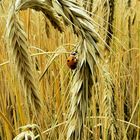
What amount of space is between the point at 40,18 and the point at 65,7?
91 centimetres

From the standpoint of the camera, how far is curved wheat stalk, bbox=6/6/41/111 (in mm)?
407

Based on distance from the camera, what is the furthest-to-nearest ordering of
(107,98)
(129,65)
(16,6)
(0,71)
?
(129,65) < (0,71) < (107,98) < (16,6)

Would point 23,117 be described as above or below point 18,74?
below

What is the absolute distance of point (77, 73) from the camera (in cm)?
43

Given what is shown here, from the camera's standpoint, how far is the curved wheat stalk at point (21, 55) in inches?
16.0

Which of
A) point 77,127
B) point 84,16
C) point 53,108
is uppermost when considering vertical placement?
point 84,16

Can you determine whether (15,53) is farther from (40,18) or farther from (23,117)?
(40,18)

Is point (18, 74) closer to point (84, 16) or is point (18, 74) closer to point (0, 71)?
point (84, 16)

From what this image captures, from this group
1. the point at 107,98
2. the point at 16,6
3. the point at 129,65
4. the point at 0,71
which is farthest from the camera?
the point at 129,65

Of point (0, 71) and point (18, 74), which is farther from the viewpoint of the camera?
point (0, 71)

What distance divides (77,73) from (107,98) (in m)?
0.31

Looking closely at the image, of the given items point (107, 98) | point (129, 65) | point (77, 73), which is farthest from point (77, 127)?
point (129, 65)

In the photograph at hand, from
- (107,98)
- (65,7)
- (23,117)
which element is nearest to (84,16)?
(65,7)

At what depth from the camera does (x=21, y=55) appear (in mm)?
426
